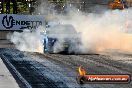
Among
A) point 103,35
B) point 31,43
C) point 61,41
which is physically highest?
point 61,41

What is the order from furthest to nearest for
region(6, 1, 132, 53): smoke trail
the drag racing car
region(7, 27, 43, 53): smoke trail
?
region(7, 27, 43, 53): smoke trail < region(6, 1, 132, 53): smoke trail < the drag racing car

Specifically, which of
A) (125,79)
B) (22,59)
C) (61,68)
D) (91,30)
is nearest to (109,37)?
(91,30)

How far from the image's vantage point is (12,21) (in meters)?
44.5

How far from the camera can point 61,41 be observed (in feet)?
80.6

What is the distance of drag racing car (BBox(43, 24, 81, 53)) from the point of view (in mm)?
24500

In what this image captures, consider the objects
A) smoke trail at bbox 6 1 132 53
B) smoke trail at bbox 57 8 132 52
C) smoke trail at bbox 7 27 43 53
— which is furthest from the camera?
smoke trail at bbox 7 27 43 53

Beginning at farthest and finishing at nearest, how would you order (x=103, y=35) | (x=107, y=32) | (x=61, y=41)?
1. (x=107, y=32)
2. (x=103, y=35)
3. (x=61, y=41)

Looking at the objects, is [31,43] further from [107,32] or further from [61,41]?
[61,41]

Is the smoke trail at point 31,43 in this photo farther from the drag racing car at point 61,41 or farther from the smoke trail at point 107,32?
the smoke trail at point 107,32

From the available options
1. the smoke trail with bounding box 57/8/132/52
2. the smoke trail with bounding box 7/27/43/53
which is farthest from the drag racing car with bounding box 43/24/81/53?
the smoke trail with bounding box 7/27/43/53

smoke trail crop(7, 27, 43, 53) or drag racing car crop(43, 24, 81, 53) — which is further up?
drag racing car crop(43, 24, 81, 53)

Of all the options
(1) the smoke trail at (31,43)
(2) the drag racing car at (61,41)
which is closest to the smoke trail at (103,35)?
(1) the smoke trail at (31,43)

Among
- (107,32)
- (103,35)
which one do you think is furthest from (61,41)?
(107,32)

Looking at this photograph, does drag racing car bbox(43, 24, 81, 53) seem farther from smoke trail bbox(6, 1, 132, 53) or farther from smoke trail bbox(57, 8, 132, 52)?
smoke trail bbox(57, 8, 132, 52)
